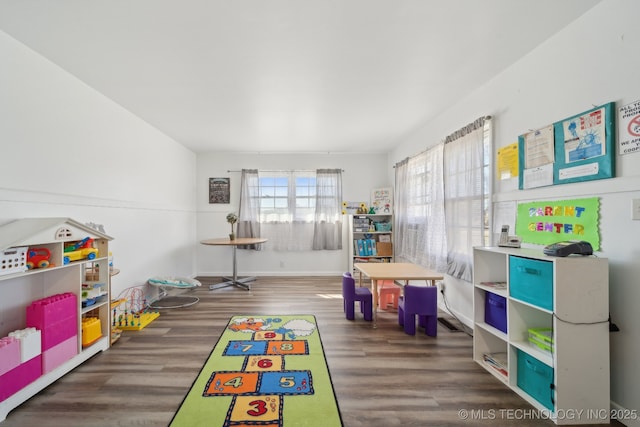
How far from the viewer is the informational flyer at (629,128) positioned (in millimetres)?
1522

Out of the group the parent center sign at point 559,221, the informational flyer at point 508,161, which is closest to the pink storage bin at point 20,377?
the parent center sign at point 559,221

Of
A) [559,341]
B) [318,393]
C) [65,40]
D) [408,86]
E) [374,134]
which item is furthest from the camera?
[374,134]

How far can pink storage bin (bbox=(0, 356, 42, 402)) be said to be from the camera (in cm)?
168

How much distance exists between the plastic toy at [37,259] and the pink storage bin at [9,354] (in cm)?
47

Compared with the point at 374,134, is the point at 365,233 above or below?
below

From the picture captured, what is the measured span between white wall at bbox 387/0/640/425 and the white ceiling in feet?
0.50

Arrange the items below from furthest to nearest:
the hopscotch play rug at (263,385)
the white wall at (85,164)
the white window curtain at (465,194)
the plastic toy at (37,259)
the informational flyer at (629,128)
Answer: the white window curtain at (465,194) < the white wall at (85,164) < the plastic toy at (37,259) < the hopscotch play rug at (263,385) < the informational flyer at (629,128)

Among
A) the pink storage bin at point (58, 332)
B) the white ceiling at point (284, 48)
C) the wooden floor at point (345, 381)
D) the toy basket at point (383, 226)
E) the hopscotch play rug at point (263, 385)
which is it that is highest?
the white ceiling at point (284, 48)

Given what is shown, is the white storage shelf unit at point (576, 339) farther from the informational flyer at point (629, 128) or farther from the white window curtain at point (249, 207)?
the white window curtain at point (249, 207)

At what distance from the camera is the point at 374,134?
4.37 metres

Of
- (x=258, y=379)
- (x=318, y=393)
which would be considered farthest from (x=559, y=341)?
(x=258, y=379)

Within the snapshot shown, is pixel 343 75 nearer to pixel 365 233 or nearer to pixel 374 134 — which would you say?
pixel 374 134

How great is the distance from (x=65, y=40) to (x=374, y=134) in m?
3.64

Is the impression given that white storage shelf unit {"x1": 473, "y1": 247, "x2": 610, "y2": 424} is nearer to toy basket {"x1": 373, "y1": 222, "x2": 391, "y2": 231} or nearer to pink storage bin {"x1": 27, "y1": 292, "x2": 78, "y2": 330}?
pink storage bin {"x1": 27, "y1": 292, "x2": 78, "y2": 330}
